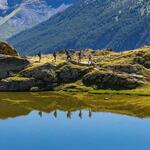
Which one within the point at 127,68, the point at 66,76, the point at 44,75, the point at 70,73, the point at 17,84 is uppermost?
the point at 127,68

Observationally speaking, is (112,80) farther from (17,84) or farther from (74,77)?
(17,84)

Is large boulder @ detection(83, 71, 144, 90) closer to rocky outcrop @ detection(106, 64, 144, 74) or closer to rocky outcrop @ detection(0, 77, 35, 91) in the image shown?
rocky outcrop @ detection(106, 64, 144, 74)

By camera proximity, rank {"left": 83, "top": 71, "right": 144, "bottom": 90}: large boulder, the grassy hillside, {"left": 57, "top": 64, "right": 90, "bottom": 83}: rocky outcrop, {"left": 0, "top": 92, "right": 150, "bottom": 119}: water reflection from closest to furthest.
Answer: {"left": 0, "top": 92, "right": 150, "bottom": 119}: water reflection < {"left": 83, "top": 71, "right": 144, "bottom": 90}: large boulder < the grassy hillside < {"left": 57, "top": 64, "right": 90, "bottom": 83}: rocky outcrop

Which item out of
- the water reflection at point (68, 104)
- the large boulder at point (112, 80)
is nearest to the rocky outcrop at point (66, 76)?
the large boulder at point (112, 80)

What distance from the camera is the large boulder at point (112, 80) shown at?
180 metres

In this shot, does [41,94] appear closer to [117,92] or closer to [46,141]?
[117,92]

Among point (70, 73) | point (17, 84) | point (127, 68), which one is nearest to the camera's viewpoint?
point (70, 73)

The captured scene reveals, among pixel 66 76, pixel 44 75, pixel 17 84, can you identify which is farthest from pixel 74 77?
pixel 17 84

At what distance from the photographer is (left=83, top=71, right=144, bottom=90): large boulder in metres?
180

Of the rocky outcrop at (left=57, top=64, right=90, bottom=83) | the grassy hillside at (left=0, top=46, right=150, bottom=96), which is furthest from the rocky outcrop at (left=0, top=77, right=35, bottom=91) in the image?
the rocky outcrop at (left=57, top=64, right=90, bottom=83)

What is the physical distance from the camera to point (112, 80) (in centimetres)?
18312

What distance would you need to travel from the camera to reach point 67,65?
194 m

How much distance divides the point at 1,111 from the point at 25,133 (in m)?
37.6

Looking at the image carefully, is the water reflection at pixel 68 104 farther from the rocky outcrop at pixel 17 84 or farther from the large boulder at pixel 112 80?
the large boulder at pixel 112 80
